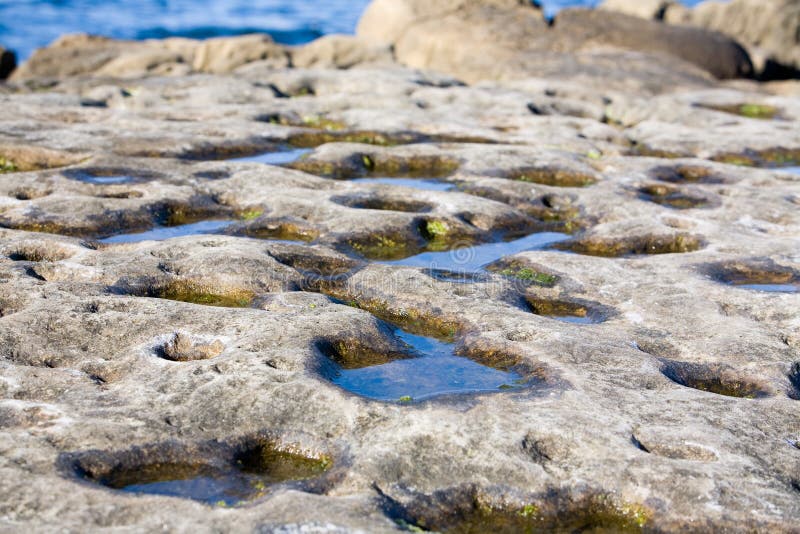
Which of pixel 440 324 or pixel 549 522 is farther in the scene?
pixel 440 324

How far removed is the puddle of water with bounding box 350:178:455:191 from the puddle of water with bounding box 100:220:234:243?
3264mm

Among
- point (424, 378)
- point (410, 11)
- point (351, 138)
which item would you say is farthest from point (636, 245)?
point (410, 11)

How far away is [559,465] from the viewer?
7242 mm

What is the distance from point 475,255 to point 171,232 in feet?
14.7

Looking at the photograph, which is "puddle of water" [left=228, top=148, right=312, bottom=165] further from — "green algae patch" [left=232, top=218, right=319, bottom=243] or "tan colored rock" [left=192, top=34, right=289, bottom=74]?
"tan colored rock" [left=192, top=34, right=289, bottom=74]

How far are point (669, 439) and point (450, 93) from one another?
62.8ft

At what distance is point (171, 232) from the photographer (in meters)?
13.6

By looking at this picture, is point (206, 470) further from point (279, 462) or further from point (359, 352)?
point (359, 352)

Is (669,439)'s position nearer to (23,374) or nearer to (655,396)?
(655,396)

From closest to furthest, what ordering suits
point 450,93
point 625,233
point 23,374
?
1. point 23,374
2. point 625,233
3. point 450,93

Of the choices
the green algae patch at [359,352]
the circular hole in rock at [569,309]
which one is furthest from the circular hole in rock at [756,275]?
the green algae patch at [359,352]

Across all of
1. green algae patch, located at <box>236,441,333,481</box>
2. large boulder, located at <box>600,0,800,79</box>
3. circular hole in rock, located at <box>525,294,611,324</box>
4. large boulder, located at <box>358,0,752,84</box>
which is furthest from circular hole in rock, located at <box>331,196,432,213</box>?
large boulder, located at <box>600,0,800,79</box>

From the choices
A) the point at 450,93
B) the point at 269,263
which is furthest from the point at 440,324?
the point at 450,93

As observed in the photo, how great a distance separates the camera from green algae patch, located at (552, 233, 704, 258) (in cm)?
1360
